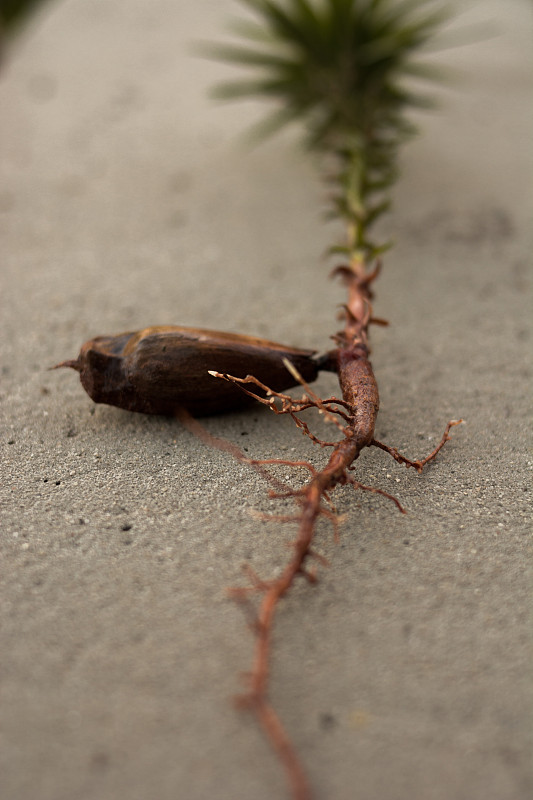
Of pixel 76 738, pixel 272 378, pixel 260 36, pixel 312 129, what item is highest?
pixel 260 36

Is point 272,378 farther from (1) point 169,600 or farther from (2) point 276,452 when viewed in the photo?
(1) point 169,600

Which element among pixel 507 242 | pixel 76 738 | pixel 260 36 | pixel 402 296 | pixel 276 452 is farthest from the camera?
pixel 260 36

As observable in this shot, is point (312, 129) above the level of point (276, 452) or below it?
above

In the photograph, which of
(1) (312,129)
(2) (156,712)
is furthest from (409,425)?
(1) (312,129)

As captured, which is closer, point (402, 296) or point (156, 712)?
point (156, 712)

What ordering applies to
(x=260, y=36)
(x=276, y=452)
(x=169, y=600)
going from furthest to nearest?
1. (x=260, y=36)
2. (x=276, y=452)
3. (x=169, y=600)

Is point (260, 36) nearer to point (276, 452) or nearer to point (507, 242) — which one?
point (507, 242)
